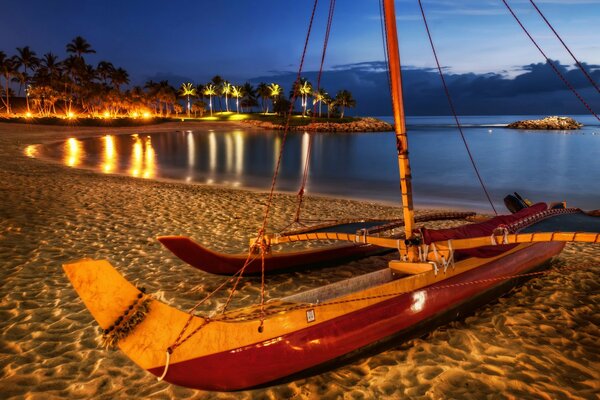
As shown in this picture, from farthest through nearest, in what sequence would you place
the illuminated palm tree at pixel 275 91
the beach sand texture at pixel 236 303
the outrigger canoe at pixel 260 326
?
the illuminated palm tree at pixel 275 91
the beach sand texture at pixel 236 303
the outrigger canoe at pixel 260 326

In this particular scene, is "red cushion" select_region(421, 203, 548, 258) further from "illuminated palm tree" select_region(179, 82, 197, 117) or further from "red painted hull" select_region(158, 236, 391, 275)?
"illuminated palm tree" select_region(179, 82, 197, 117)

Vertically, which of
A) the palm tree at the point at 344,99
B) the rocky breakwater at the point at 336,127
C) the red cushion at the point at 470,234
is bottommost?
the red cushion at the point at 470,234

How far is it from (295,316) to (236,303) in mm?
2602

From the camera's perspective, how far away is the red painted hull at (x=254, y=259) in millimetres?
6902

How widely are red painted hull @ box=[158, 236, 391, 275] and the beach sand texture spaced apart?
25 cm

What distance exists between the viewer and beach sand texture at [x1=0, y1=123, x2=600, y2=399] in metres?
4.59

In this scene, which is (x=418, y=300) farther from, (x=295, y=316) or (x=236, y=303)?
(x=236, y=303)

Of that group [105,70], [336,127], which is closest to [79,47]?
[105,70]

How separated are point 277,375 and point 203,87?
498 feet

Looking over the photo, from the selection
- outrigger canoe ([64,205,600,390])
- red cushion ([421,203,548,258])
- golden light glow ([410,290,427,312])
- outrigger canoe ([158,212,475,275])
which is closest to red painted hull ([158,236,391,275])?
outrigger canoe ([158,212,475,275])

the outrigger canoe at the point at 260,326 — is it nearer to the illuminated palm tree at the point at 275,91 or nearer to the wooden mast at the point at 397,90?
the wooden mast at the point at 397,90

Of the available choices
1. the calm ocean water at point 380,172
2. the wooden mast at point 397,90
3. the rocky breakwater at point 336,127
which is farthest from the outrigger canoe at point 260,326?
the rocky breakwater at point 336,127

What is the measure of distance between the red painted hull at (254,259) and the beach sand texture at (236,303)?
251 mm

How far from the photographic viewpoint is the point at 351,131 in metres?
101
